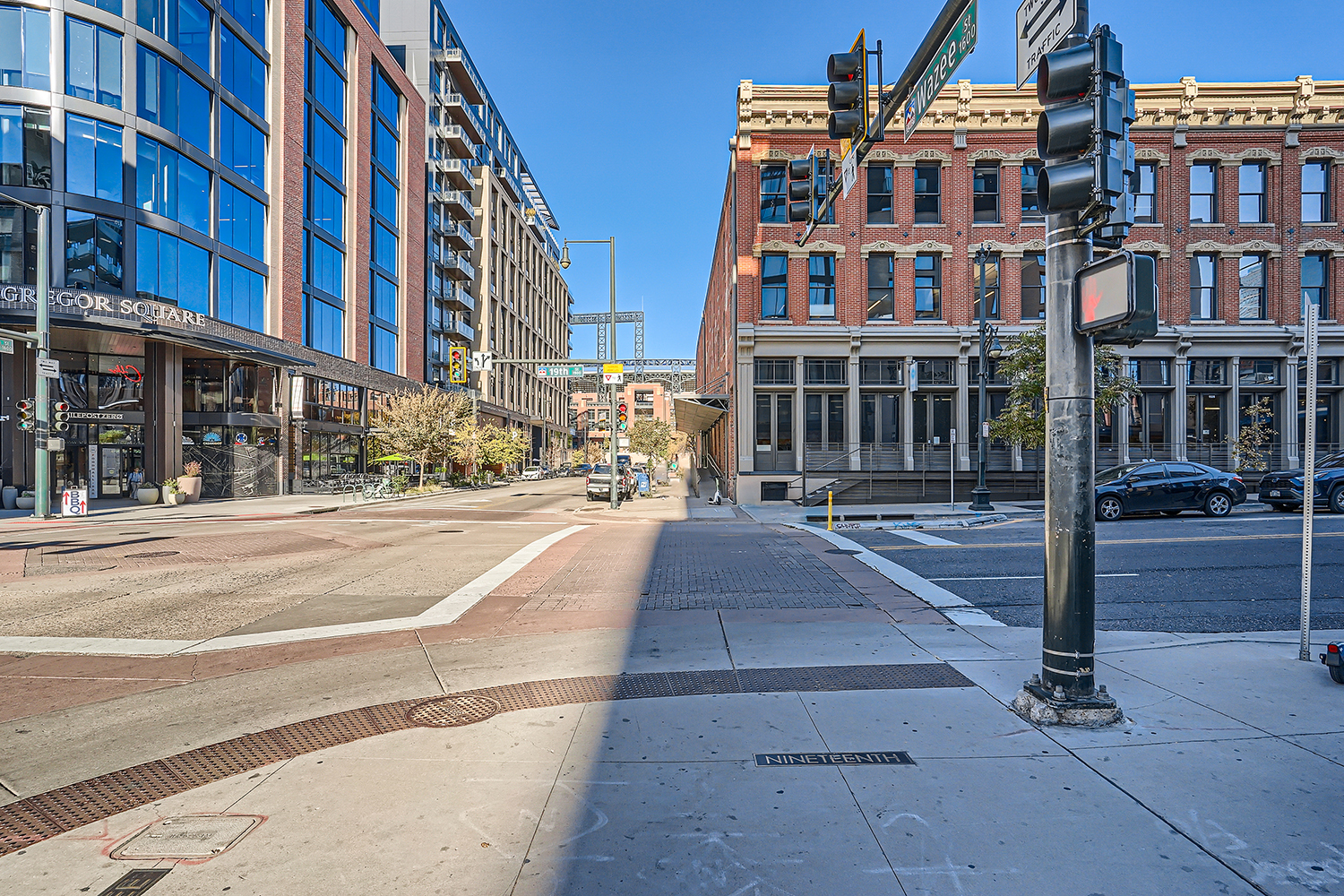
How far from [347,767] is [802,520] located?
60.8 ft

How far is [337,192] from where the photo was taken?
142ft

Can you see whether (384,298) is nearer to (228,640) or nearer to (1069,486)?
(228,640)

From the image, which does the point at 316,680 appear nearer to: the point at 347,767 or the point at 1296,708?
the point at 347,767

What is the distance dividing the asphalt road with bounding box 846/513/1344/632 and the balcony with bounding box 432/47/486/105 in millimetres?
59995

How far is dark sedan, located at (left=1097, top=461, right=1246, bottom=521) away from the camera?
19594mm

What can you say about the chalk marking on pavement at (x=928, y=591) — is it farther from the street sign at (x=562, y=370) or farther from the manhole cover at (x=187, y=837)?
the street sign at (x=562, y=370)

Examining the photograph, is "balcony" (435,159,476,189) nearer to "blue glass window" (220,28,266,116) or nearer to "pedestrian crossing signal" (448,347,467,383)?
"blue glass window" (220,28,266,116)

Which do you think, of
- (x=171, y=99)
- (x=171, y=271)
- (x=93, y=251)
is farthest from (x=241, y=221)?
(x=93, y=251)

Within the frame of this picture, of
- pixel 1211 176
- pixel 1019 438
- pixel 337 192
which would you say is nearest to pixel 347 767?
pixel 1019 438

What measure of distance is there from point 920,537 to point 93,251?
105ft

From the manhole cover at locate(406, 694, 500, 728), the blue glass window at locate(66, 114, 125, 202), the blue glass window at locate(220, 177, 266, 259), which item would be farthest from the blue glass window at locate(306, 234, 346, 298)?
the manhole cover at locate(406, 694, 500, 728)

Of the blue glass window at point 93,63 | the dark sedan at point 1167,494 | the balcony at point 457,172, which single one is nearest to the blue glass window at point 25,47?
the blue glass window at point 93,63

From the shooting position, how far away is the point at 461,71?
204 ft

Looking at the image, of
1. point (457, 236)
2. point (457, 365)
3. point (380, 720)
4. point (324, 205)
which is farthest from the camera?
point (457, 236)
